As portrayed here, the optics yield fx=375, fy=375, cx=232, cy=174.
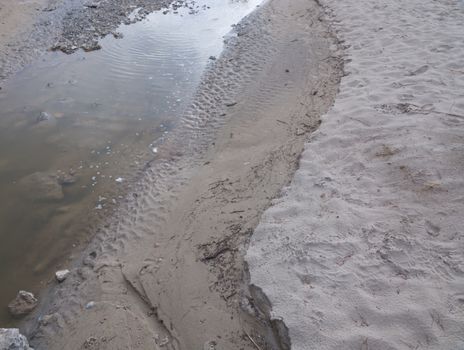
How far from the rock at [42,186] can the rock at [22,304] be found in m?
1.40

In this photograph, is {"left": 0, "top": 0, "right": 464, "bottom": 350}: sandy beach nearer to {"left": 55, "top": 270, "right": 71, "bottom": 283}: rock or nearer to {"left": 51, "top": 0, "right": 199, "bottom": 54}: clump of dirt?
{"left": 55, "top": 270, "right": 71, "bottom": 283}: rock

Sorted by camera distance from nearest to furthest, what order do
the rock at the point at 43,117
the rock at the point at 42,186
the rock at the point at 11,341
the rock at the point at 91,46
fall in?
the rock at the point at 11,341
the rock at the point at 42,186
the rock at the point at 43,117
the rock at the point at 91,46

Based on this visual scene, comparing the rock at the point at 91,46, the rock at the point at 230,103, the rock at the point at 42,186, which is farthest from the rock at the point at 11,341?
the rock at the point at 91,46

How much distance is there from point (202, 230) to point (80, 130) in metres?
2.99

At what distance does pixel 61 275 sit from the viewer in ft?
12.7

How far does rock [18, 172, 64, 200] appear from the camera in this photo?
4.78 metres

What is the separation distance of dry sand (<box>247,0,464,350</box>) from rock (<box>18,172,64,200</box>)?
2826mm

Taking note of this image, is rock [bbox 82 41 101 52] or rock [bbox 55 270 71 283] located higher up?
Answer: rock [bbox 82 41 101 52]

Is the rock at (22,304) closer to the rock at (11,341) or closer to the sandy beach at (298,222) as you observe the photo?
the sandy beach at (298,222)

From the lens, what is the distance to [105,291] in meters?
3.66

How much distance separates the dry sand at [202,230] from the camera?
3.19 m

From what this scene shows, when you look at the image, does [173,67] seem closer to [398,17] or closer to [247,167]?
[247,167]

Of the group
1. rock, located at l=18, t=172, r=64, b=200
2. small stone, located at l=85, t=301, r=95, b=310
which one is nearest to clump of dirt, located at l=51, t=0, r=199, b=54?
rock, located at l=18, t=172, r=64, b=200

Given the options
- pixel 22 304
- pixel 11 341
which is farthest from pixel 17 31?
pixel 11 341
